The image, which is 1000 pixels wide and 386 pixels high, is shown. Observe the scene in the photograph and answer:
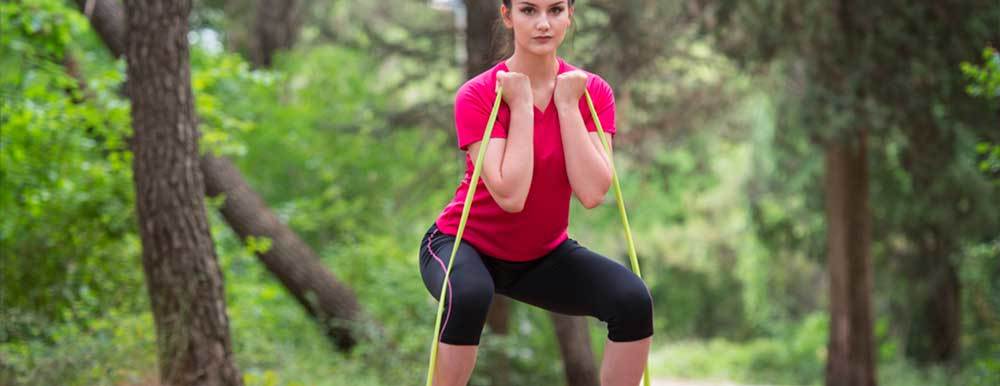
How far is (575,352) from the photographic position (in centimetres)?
967

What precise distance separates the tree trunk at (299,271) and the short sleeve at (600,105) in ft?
23.5

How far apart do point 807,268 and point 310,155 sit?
15.8 meters

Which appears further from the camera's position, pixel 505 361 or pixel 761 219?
pixel 761 219

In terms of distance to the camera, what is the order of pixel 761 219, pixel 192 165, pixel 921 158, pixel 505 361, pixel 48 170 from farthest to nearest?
pixel 761 219 < pixel 921 158 < pixel 505 361 < pixel 48 170 < pixel 192 165

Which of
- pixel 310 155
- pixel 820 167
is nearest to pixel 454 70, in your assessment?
pixel 310 155

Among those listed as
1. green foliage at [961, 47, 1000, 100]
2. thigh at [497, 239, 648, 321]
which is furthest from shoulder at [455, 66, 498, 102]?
green foliage at [961, 47, 1000, 100]

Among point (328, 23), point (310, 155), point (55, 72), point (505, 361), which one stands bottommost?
point (505, 361)

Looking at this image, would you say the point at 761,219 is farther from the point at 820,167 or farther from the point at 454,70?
the point at 454,70

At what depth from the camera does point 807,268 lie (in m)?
27.7

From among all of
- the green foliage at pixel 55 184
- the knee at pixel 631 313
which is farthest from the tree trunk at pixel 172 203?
the knee at pixel 631 313

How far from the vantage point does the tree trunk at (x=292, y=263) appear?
10328 mm

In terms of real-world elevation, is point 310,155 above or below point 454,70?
below

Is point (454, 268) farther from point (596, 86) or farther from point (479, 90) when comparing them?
point (596, 86)

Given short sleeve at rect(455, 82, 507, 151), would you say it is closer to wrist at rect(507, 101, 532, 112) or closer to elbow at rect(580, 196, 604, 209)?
wrist at rect(507, 101, 532, 112)
